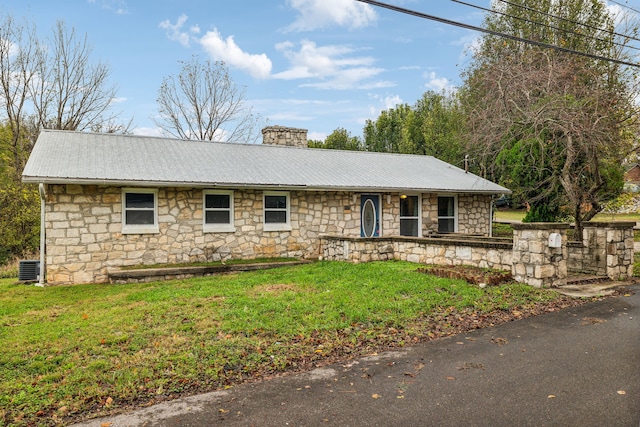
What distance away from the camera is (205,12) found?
42.2 feet

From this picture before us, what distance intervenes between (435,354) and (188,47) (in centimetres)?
2510

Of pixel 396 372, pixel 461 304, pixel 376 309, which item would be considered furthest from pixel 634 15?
pixel 396 372

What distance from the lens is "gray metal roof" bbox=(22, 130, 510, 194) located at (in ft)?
35.4

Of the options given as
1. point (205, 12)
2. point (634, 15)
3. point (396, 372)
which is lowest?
point (396, 372)

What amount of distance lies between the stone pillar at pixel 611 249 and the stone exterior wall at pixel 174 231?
6.25 m

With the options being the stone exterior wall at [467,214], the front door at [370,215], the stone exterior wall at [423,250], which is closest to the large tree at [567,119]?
the stone exterior wall at [467,214]

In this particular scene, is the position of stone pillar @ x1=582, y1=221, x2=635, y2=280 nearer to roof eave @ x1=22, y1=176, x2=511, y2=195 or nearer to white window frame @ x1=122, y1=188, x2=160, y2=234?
roof eave @ x1=22, y1=176, x2=511, y2=195

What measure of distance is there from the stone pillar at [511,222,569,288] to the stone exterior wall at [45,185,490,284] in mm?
6347

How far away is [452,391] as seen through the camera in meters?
4.14

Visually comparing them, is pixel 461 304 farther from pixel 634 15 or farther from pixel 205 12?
pixel 634 15

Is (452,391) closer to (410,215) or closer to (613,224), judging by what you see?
(613,224)

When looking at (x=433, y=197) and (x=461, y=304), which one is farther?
(x=433, y=197)

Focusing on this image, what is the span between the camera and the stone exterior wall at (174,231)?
10492 millimetres

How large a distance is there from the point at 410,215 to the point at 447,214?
1844 millimetres
